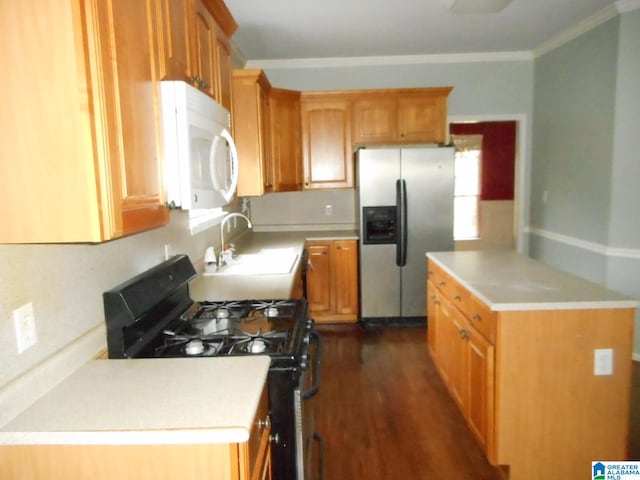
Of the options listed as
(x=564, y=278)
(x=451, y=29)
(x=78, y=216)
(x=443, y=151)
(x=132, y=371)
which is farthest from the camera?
(x=443, y=151)

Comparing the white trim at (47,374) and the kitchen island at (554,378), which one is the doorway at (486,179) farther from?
the white trim at (47,374)

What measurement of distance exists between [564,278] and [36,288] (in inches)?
90.4

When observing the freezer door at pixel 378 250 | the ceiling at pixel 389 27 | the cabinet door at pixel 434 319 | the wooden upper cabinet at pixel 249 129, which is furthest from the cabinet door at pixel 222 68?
the freezer door at pixel 378 250

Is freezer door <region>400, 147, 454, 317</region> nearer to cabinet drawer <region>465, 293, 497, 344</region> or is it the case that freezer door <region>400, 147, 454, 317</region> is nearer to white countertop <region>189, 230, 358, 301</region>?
white countertop <region>189, 230, 358, 301</region>

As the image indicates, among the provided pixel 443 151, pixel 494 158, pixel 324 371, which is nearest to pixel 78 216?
pixel 324 371

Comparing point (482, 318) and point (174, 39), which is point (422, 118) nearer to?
point (482, 318)

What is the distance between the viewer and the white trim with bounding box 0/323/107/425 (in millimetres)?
1028

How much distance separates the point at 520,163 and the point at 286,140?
248 cm

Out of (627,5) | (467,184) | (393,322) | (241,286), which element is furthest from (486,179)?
(241,286)

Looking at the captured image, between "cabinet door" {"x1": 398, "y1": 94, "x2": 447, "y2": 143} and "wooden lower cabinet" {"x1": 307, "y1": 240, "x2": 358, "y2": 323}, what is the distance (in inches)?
48.0

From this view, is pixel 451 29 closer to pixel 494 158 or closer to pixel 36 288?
pixel 494 158

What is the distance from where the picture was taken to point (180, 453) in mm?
980

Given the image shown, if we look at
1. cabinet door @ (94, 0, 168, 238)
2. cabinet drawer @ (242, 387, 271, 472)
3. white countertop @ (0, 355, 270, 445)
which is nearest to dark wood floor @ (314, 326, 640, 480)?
cabinet drawer @ (242, 387, 271, 472)

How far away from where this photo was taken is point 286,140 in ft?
13.1
